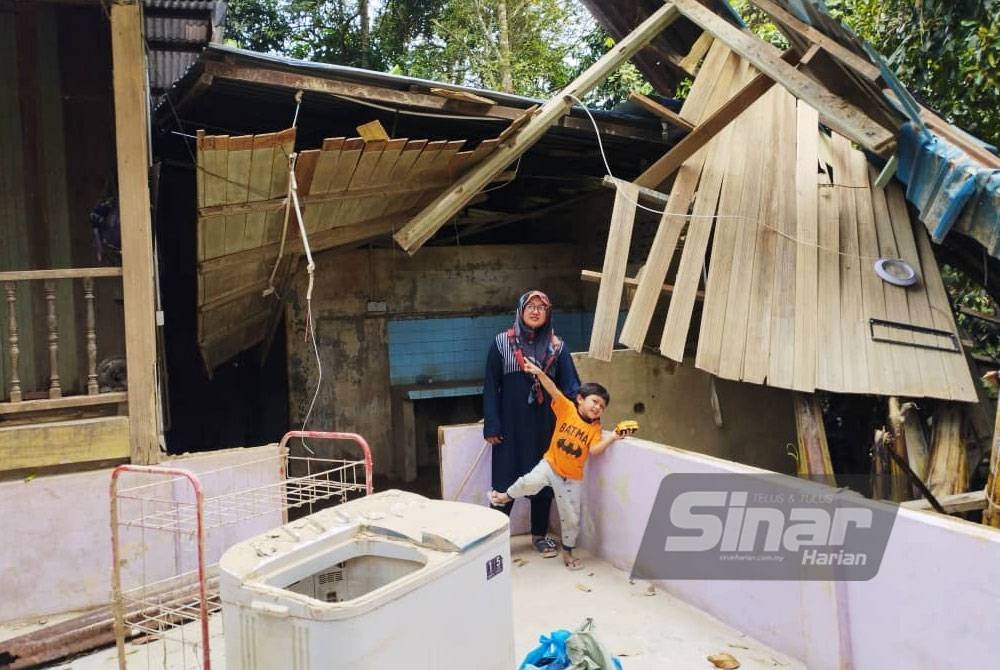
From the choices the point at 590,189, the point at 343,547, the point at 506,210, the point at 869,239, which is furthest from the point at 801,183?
the point at 343,547

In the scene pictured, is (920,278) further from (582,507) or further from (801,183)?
(582,507)

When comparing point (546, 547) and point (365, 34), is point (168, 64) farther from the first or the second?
point (365, 34)

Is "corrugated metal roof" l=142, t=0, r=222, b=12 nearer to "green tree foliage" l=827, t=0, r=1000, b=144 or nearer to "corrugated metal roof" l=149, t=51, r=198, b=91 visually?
"corrugated metal roof" l=149, t=51, r=198, b=91

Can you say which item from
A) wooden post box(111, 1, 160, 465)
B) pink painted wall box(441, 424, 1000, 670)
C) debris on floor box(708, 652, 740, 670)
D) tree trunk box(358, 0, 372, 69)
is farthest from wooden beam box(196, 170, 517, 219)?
tree trunk box(358, 0, 372, 69)

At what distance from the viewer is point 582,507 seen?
540cm

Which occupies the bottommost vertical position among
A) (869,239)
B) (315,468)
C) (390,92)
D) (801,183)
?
(315,468)

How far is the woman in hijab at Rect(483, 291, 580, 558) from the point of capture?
541 cm

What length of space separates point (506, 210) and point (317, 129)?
3019mm

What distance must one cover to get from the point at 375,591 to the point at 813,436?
3895 millimetres

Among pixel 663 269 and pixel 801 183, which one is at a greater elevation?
pixel 801 183

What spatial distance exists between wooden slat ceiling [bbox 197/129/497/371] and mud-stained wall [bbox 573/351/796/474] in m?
2.01

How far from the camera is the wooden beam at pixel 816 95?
5.10 meters

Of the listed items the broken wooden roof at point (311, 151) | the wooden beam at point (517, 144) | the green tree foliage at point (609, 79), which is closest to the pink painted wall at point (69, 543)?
the broken wooden roof at point (311, 151)

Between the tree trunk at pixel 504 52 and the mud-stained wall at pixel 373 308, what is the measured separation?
280 inches
